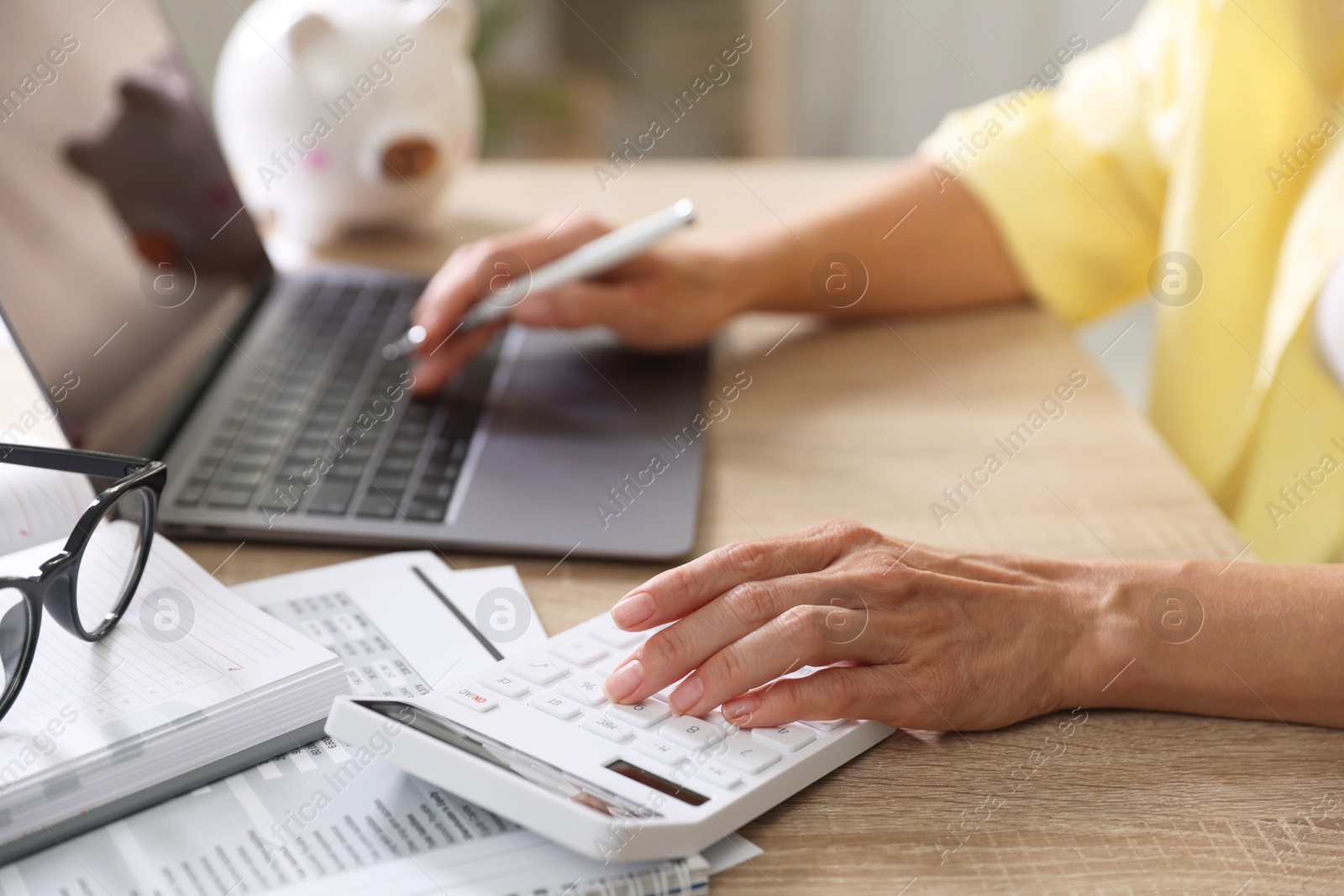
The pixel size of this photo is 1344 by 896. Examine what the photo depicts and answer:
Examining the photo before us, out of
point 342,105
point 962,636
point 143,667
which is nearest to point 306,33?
point 342,105

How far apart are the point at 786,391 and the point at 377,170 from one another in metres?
0.47

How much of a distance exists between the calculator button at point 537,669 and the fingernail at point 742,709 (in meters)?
0.08

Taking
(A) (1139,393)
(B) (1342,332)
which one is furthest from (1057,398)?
(A) (1139,393)

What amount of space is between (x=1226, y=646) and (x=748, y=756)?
9.4 inches

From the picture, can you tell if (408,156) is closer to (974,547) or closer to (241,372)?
(241,372)

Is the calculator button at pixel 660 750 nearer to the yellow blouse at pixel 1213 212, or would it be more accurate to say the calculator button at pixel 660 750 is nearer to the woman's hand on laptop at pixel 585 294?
the woman's hand on laptop at pixel 585 294

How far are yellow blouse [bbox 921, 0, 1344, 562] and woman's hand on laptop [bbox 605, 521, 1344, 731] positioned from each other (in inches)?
11.3

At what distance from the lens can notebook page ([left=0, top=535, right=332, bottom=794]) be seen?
42 centimetres

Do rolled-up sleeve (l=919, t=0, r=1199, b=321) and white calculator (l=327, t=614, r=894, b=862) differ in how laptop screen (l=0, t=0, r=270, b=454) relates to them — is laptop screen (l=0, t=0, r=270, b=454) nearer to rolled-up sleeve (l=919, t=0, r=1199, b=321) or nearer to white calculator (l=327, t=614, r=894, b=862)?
white calculator (l=327, t=614, r=894, b=862)

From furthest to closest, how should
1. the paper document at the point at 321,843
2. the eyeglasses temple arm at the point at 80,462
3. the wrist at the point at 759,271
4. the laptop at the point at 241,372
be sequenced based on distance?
the wrist at the point at 759,271
the laptop at the point at 241,372
the eyeglasses temple arm at the point at 80,462
the paper document at the point at 321,843

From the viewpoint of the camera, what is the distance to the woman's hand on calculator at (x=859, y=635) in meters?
0.47

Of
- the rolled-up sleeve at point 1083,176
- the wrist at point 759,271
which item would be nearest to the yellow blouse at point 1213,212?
the rolled-up sleeve at point 1083,176

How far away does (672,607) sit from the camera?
19.1 inches

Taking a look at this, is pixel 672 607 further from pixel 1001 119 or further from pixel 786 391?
pixel 1001 119
